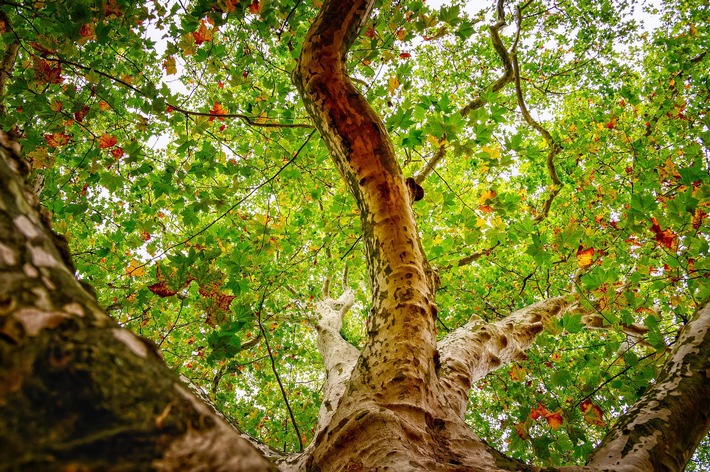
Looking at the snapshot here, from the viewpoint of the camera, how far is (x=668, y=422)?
1.40 meters

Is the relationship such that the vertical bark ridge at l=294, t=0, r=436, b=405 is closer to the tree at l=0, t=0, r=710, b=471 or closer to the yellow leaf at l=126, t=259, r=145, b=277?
the tree at l=0, t=0, r=710, b=471

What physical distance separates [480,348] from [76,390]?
9.34ft

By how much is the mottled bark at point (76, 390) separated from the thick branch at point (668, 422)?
152 cm

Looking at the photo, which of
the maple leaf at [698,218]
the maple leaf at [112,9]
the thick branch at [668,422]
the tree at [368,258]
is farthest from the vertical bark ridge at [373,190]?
the maple leaf at [698,218]

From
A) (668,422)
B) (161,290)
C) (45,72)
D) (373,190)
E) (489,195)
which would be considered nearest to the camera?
(668,422)

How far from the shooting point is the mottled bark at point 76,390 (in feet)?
1.11

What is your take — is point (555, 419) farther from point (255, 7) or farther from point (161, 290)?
point (255, 7)

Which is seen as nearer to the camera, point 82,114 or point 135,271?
point 82,114

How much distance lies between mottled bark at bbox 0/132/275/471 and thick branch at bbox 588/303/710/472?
152 centimetres

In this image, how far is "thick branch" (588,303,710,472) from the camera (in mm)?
1305

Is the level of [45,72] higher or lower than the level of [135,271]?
higher

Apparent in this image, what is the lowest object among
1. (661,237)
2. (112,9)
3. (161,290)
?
(161,290)

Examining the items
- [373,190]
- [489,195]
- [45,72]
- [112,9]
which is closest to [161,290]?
[373,190]

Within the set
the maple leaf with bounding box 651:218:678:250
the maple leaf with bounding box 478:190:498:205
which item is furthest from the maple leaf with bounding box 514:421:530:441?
the maple leaf with bounding box 651:218:678:250
